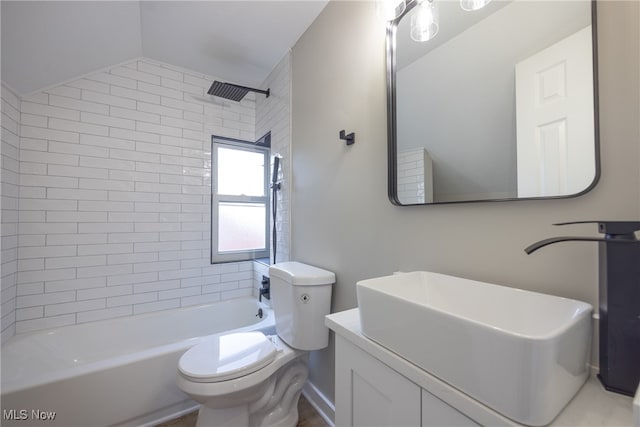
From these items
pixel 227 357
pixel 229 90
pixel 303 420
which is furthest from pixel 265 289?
pixel 229 90

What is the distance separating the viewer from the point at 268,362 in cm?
134

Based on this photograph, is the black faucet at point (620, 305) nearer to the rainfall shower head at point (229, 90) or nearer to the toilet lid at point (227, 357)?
the toilet lid at point (227, 357)

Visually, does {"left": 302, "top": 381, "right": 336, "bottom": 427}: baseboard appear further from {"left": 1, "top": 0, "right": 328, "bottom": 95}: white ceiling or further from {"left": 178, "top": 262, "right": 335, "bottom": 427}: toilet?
{"left": 1, "top": 0, "right": 328, "bottom": 95}: white ceiling

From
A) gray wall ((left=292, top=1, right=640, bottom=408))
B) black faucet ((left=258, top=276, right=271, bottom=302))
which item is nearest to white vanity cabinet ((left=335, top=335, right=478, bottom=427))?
gray wall ((left=292, top=1, right=640, bottom=408))

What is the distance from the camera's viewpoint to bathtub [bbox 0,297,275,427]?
50.0 inches

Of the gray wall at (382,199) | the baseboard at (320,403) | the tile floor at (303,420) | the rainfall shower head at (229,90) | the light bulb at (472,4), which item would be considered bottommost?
the tile floor at (303,420)

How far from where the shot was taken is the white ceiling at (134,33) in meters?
1.43

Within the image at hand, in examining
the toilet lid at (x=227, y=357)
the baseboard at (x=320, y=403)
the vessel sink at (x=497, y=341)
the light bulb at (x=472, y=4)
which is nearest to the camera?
the vessel sink at (x=497, y=341)

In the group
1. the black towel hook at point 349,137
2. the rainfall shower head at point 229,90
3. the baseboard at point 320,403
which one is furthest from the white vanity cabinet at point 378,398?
the rainfall shower head at point 229,90

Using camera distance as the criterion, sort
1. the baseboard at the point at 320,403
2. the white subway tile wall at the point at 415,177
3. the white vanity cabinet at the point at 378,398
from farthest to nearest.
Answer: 1. the baseboard at the point at 320,403
2. the white subway tile wall at the point at 415,177
3. the white vanity cabinet at the point at 378,398

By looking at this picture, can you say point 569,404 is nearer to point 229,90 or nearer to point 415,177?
point 415,177

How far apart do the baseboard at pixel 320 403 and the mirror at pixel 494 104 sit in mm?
1288

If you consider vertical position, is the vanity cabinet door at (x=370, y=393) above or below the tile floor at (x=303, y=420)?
above

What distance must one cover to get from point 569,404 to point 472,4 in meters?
1.19
